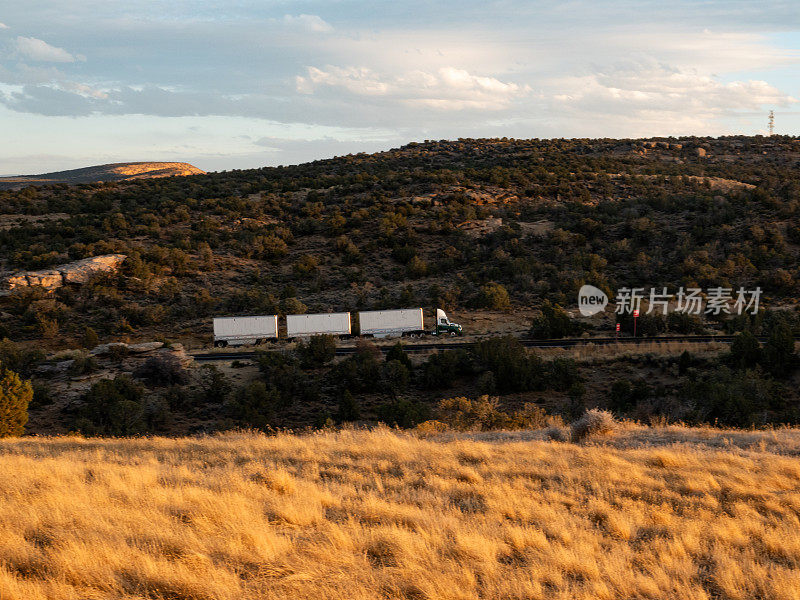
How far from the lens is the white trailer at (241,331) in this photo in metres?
38.6

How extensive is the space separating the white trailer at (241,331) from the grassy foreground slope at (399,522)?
A: 25192mm

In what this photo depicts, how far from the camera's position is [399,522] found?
850cm

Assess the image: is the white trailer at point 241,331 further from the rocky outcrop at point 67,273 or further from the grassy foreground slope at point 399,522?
the grassy foreground slope at point 399,522

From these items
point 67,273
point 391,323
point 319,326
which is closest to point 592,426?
point 391,323

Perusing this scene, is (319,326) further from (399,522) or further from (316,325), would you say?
(399,522)

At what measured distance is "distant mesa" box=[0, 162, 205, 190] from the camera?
512 ft

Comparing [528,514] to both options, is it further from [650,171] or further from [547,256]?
[650,171]

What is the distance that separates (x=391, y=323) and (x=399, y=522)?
1246 inches

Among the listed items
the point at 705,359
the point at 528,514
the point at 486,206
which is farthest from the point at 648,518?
the point at 486,206

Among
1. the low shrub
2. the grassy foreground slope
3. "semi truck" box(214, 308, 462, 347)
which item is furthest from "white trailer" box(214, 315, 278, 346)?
the low shrub

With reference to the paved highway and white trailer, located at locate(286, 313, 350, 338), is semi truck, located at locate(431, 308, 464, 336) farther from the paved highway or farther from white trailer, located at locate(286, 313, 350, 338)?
white trailer, located at locate(286, 313, 350, 338)

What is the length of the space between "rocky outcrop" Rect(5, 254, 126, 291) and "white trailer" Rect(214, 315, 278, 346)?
1572 centimetres

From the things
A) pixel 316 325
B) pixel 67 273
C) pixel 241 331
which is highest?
pixel 67 273

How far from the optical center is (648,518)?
30.7ft
